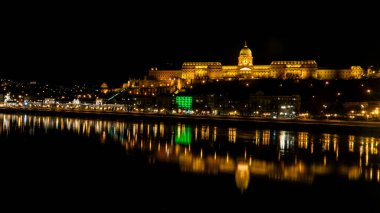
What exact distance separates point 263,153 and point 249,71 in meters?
63.9

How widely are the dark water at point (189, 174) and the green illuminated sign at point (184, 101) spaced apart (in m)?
38.7

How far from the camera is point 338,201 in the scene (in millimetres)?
15094

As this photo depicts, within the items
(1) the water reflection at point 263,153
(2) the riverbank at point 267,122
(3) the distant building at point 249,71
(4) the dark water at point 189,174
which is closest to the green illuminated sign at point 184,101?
(2) the riverbank at point 267,122

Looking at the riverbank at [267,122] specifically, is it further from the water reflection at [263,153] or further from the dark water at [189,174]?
the dark water at [189,174]

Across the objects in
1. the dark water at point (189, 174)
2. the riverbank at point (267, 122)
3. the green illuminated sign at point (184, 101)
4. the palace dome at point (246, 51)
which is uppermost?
the palace dome at point (246, 51)

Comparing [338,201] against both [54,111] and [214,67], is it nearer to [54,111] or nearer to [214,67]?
[54,111]

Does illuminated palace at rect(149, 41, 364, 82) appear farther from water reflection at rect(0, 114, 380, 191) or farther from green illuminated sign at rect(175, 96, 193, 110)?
water reflection at rect(0, 114, 380, 191)

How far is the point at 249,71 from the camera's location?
289 feet

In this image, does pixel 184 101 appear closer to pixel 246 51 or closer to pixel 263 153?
pixel 246 51

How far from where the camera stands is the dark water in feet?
48.7

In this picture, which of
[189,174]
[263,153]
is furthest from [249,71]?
[189,174]

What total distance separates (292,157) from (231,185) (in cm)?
785

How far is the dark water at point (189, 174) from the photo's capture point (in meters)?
14.8

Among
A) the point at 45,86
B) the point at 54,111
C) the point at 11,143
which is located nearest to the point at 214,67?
the point at 54,111
